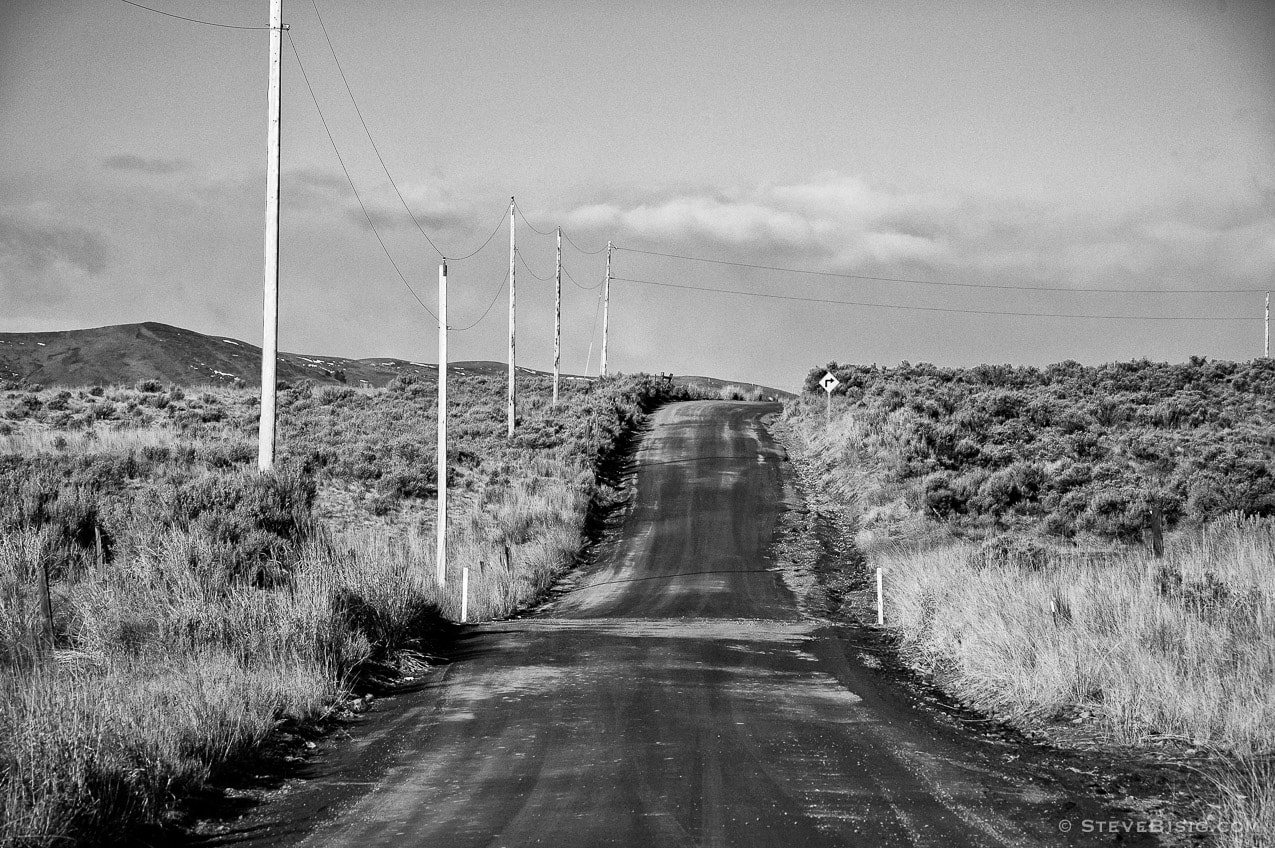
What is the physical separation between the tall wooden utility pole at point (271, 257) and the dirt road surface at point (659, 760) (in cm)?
656

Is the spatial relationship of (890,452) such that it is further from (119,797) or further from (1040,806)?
(119,797)

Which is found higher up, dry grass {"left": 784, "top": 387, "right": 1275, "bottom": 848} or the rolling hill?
the rolling hill

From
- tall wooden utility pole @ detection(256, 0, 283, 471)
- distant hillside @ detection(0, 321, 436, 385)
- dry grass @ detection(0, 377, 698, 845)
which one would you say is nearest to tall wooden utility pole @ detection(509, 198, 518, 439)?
dry grass @ detection(0, 377, 698, 845)

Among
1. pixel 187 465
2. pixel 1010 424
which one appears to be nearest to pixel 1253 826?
pixel 187 465

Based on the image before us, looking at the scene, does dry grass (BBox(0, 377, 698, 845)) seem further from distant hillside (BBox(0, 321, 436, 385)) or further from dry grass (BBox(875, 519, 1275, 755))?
distant hillside (BBox(0, 321, 436, 385))

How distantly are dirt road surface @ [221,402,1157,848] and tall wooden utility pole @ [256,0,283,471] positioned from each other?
6560 millimetres

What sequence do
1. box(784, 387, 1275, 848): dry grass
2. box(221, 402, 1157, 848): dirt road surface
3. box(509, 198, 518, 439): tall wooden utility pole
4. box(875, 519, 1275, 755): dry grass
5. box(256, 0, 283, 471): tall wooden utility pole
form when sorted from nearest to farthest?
box(221, 402, 1157, 848): dirt road surface < box(784, 387, 1275, 848): dry grass < box(875, 519, 1275, 755): dry grass < box(256, 0, 283, 471): tall wooden utility pole < box(509, 198, 518, 439): tall wooden utility pole

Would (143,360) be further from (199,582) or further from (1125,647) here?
(1125,647)

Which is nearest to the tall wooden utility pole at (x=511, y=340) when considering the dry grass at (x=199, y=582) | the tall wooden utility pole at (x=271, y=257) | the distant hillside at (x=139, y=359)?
the dry grass at (x=199, y=582)

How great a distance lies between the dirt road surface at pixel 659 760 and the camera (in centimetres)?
654

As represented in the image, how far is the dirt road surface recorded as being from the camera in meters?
6.54

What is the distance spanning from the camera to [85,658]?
417 inches

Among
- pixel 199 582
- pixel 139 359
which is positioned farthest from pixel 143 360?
pixel 199 582

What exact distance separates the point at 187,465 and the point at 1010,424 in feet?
93.2
